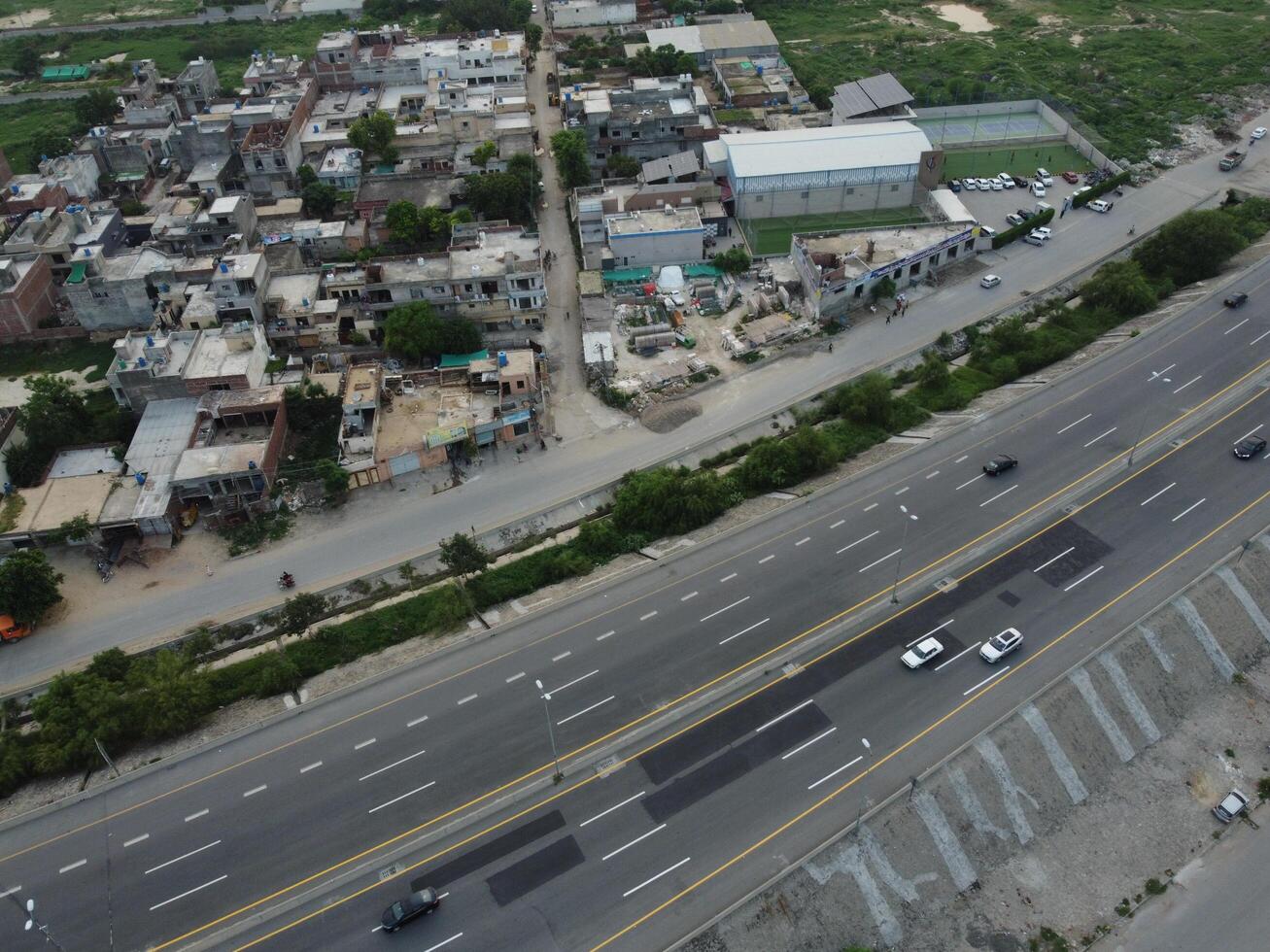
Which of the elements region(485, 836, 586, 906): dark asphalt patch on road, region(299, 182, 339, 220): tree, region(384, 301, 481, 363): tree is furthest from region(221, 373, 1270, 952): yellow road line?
region(299, 182, 339, 220): tree

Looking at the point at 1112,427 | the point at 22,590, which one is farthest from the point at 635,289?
the point at 22,590

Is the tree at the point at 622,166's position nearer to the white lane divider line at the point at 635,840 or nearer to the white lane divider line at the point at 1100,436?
the white lane divider line at the point at 1100,436

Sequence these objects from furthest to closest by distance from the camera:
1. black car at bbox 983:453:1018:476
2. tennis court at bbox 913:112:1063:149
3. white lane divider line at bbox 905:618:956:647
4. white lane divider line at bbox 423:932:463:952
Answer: tennis court at bbox 913:112:1063:149 < black car at bbox 983:453:1018:476 < white lane divider line at bbox 905:618:956:647 < white lane divider line at bbox 423:932:463:952

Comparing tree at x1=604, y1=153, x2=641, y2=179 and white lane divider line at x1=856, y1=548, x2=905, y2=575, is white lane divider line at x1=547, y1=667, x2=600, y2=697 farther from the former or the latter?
tree at x1=604, y1=153, x2=641, y2=179

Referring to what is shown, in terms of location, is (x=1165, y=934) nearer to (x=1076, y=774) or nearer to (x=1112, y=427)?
(x=1076, y=774)

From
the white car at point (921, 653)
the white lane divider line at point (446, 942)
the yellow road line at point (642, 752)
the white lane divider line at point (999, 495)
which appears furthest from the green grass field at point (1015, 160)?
the white lane divider line at point (446, 942)

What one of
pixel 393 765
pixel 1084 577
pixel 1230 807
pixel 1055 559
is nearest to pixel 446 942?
pixel 393 765
